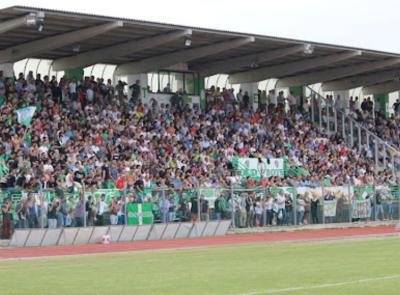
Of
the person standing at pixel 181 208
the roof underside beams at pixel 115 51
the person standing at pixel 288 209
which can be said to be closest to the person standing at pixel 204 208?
the person standing at pixel 181 208

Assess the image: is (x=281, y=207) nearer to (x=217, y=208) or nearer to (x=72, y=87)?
(x=217, y=208)

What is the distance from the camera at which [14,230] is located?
29359mm

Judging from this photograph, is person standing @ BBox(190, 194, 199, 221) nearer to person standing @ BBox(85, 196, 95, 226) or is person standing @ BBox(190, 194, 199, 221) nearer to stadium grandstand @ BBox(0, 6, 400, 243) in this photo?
stadium grandstand @ BBox(0, 6, 400, 243)

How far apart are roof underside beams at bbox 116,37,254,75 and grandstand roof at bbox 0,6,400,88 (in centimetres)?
4

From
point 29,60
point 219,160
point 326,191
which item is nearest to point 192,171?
point 219,160

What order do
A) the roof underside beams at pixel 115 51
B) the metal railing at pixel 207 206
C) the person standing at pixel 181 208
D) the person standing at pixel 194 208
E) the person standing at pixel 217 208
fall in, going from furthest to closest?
the roof underside beams at pixel 115 51 < the person standing at pixel 217 208 < the person standing at pixel 194 208 < the person standing at pixel 181 208 < the metal railing at pixel 207 206

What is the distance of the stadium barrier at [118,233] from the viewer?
95.9 feet

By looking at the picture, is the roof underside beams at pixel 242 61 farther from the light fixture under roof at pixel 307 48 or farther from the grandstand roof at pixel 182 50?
the light fixture under roof at pixel 307 48

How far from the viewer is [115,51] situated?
41812 millimetres

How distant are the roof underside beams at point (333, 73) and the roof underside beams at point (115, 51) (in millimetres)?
13879

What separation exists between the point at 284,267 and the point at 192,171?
20385 mm

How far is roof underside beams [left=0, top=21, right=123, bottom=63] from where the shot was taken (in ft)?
121

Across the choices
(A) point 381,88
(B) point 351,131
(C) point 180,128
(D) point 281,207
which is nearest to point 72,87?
(C) point 180,128

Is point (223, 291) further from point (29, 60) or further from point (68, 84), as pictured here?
point (29, 60)
